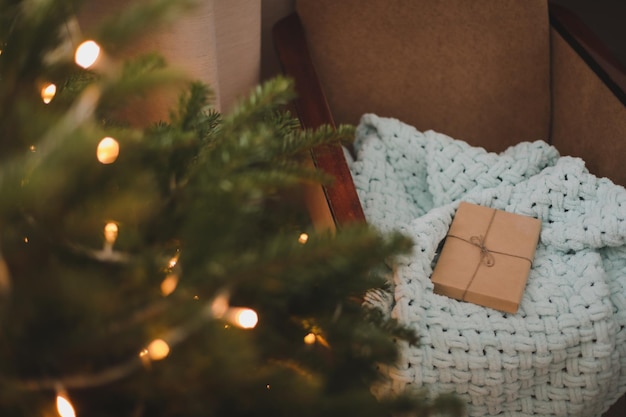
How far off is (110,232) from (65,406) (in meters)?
0.14

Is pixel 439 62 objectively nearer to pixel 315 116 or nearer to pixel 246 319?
pixel 315 116

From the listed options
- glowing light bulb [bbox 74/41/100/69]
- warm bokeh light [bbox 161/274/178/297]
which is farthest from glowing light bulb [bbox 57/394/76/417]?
glowing light bulb [bbox 74/41/100/69]

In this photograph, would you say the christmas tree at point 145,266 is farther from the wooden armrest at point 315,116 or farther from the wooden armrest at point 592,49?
the wooden armrest at point 592,49

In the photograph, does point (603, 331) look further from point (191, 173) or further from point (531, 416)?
point (191, 173)

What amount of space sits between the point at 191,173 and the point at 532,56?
3.05 ft

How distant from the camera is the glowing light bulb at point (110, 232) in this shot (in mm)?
473

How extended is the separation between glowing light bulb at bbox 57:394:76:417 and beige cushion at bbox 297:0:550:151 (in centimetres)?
92

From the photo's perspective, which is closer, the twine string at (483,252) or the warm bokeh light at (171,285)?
the warm bokeh light at (171,285)

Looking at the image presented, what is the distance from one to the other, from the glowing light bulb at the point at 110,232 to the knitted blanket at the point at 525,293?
1.59 ft

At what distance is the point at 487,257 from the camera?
1019 mm

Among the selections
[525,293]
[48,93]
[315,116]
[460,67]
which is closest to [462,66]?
[460,67]

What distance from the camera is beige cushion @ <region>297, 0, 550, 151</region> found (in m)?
1.21

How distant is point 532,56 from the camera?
1.23 metres

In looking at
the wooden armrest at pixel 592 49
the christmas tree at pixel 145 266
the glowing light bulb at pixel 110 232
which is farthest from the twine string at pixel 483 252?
the glowing light bulb at pixel 110 232
